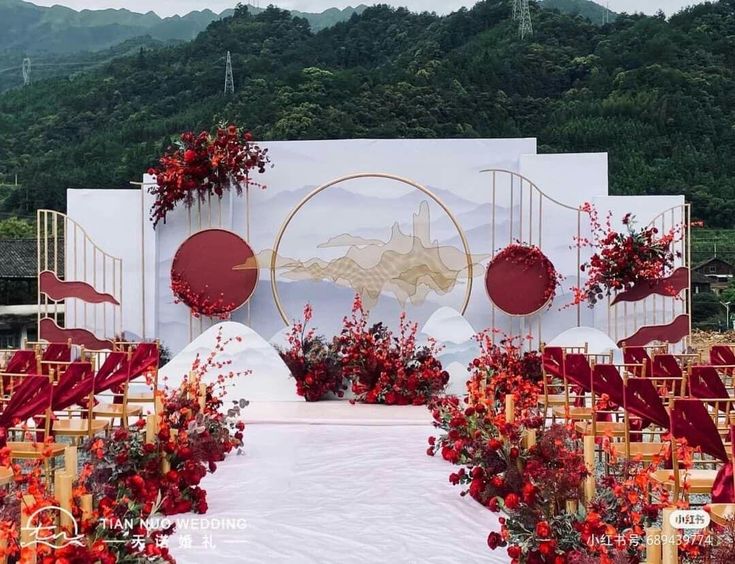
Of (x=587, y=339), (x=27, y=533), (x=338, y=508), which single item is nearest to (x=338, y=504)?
(x=338, y=508)

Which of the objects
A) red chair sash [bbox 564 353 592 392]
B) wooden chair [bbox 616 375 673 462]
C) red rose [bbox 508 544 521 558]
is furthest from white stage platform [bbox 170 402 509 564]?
red chair sash [bbox 564 353 592 392]

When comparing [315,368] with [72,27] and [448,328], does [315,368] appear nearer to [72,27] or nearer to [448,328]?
[448,328]

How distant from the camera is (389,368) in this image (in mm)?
9359

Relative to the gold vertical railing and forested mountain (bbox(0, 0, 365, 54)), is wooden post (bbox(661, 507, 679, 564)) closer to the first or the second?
the gold vertical railing

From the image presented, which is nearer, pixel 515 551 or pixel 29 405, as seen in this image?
pixel 515 551

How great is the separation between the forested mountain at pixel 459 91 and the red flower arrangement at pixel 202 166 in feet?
27.4

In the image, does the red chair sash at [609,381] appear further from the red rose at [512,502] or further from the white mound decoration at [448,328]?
the white mound decoration at [448,328]

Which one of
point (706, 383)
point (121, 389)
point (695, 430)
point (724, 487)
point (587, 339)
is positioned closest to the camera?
point (724, 487)

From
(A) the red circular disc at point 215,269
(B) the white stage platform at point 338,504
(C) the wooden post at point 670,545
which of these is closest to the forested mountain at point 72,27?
(A) the red circular disc at point 215,269

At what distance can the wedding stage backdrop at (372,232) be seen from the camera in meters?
10.4

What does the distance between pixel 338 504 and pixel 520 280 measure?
541cm

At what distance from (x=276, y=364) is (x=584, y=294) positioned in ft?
10.4

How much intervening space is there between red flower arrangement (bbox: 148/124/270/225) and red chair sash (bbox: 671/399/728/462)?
6.90m

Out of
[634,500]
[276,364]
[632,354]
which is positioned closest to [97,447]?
[634,500]
